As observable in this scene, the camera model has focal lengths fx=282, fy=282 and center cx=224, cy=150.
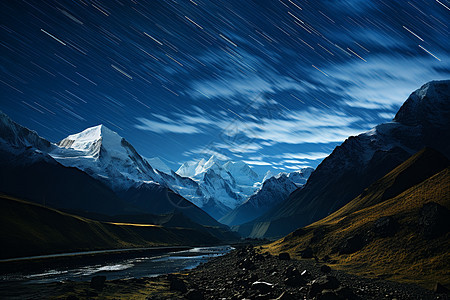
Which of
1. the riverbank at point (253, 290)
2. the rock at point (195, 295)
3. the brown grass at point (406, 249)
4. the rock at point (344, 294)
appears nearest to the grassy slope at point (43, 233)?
the riverbank at point (253, 290)

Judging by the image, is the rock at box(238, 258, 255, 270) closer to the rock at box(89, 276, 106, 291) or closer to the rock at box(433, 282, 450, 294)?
the rock at box(89, 276, 106, 291)

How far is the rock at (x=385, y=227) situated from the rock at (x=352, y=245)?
14.3ft

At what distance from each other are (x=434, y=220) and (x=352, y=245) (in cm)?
2229

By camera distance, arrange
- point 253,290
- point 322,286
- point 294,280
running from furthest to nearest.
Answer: point 294,280 < point 253,290 < point 322,286

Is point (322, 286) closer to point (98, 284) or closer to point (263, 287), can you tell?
point (263, 287)

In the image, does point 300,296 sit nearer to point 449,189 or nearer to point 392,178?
point 449,189

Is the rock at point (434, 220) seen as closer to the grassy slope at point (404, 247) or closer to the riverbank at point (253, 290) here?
the grassy slope at point (404, 247)

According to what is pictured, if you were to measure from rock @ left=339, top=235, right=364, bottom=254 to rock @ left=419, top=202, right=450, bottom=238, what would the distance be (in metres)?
16.7

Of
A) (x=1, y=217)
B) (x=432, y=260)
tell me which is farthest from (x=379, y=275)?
(x=1, y=217)

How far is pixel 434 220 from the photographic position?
56.8 m

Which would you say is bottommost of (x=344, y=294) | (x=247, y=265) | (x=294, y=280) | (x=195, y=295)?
(x=247, y=265)

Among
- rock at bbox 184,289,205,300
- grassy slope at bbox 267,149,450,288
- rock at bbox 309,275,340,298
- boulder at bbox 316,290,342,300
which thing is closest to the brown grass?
grassy slope at bbox 267,149,450,288

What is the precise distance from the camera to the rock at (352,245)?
7269cm

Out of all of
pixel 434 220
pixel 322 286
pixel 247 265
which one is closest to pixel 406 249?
pixel 434 220
